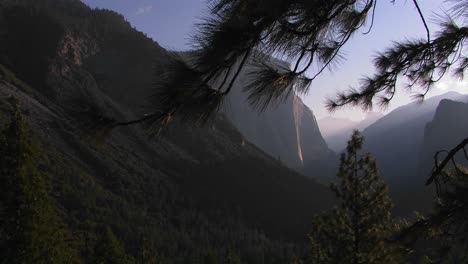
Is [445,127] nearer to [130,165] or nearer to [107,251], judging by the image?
[130,165]

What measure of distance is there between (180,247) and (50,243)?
69813 millimetres

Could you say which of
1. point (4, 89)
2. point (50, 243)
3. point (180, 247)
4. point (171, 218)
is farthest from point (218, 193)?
point (50, 243)

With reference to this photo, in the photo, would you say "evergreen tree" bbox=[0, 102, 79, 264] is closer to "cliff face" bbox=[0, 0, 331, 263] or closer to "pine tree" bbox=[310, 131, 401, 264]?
"pine tree" bbox=[310, 131, 401, 264]

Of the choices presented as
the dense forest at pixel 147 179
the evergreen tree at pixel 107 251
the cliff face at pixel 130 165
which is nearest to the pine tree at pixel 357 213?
the dense forest at pixel 147 179

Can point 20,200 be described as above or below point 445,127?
below

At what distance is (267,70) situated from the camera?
2553 mm

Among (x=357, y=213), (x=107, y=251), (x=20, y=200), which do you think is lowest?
(x=107, y=251)

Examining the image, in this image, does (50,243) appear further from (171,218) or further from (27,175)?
(171,218)

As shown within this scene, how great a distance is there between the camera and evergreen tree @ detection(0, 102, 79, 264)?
10023mm

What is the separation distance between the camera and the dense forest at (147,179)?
265 cm

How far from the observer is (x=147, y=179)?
10994 centimetres

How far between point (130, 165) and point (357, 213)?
104m

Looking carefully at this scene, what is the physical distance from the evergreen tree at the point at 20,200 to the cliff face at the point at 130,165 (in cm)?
5568

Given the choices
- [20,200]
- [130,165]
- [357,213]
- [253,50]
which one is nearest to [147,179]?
[130,165]
